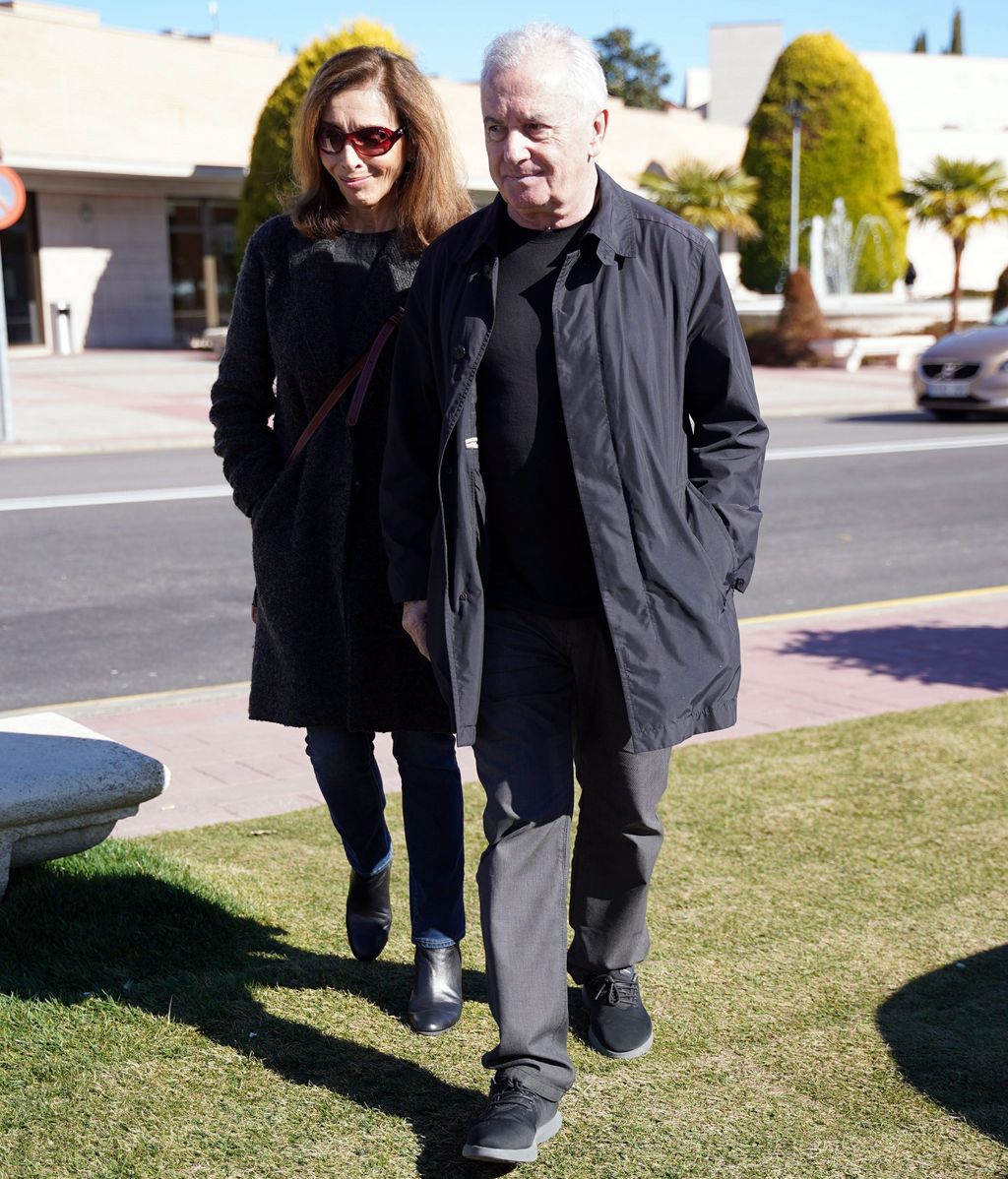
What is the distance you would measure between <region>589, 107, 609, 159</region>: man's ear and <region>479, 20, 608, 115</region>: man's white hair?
0.02 m

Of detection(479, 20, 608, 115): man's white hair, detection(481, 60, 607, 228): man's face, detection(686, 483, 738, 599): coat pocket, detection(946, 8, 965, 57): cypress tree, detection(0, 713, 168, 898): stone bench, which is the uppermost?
detection(946, 8, 965, 57): cypress tree

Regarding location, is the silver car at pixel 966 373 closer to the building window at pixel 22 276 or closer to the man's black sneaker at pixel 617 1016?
the man's black sneaker at pixel 617 1016

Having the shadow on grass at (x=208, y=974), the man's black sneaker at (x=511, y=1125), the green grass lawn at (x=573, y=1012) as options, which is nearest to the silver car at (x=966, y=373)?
the green grass lawn at (x=573, y=1012)

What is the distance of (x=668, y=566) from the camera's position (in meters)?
2.72

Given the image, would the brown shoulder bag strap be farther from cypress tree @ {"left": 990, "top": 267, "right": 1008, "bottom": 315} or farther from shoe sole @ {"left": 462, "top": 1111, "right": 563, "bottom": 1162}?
cypress tree @ {"left": 990, "top": 267, "right": 1008, "bottom": 315}

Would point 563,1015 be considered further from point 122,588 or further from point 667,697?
point 122,588

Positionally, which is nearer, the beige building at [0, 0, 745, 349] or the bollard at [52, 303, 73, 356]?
the beige building at [0, 0, 745, 349]

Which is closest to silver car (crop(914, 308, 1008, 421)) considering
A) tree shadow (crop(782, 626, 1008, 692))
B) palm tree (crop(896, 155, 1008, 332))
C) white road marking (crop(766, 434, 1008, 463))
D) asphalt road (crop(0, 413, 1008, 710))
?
white road marking (crop(766, 434, 1008, 463))

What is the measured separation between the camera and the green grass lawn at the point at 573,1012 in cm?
273

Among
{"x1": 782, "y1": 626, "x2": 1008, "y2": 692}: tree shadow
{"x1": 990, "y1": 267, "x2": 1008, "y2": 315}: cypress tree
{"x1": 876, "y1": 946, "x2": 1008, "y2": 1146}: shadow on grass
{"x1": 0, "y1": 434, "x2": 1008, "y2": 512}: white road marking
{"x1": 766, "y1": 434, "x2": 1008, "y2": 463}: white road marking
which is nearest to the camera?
{"x1": 876, "y1": 946, "x2": 1008, "y2": 1146}: shadow on grass

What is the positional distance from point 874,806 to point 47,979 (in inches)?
98.0

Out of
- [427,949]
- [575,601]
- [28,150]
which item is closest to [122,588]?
[427,949]

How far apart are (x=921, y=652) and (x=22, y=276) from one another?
27.2 m

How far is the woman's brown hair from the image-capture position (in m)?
3.20
